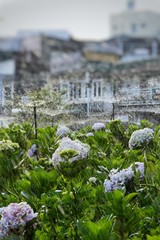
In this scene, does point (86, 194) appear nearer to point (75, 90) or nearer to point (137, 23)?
point (75, 90)

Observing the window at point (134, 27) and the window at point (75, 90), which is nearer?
the window at point (75, 90)

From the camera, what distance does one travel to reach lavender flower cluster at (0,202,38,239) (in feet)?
4.19

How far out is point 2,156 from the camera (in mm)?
1672

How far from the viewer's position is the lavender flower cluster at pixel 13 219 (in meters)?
1.28

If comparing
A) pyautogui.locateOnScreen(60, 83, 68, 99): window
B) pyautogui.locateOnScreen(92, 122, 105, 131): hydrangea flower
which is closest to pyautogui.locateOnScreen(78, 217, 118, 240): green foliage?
pyautogui.locateOnScreen(92, 122, 105, 131): hydrangea flower

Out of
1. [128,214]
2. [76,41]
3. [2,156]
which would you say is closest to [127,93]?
[2,156]

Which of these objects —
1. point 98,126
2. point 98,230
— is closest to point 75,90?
point 98,126

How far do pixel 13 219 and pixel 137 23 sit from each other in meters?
36.6

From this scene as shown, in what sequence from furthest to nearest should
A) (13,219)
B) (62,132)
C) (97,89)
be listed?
(97,89) < (62,132) < (13,219)

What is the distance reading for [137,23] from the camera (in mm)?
37312

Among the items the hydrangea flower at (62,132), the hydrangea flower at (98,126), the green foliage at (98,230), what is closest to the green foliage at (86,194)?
the green foliage at (98,230)

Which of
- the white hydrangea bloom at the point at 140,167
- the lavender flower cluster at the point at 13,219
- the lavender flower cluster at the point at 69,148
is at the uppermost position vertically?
the lavender flower cluster at the point at 69,148

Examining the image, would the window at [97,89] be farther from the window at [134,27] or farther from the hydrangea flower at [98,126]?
the window at [134,27]

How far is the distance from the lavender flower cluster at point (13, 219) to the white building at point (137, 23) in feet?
115
